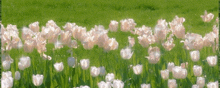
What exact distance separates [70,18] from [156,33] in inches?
356

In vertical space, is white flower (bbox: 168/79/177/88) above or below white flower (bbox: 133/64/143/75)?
below

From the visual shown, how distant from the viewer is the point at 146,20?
13.2 meters

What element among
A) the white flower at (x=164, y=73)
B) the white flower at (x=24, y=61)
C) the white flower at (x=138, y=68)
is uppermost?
the white flower at (x=24, y=61)

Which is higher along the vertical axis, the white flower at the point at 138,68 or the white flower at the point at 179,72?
the white flower at the point at 138,68

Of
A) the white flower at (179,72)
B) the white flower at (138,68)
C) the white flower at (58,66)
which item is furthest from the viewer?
the white flower at (58,66)

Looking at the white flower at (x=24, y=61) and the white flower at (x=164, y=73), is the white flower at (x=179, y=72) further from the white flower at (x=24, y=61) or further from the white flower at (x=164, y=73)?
the white flower at (x=24, y=61)

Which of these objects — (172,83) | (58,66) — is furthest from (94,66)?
(172,83)

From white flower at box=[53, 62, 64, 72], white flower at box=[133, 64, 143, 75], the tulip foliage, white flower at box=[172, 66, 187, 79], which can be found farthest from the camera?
white flower at box=[53, 62, 64, 72]

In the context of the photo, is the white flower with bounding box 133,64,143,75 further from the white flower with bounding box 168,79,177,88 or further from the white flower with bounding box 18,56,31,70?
the white flower with bounding box 18,56,31,70

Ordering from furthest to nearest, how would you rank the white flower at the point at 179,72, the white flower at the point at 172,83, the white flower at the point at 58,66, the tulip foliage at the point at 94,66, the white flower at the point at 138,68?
the white flower at the point at 58,66
the tulip foliage at the point at 94,66
the white flower at the point at 138,68
the white flower at the point at 179,72
the white flower at the point at 172,83

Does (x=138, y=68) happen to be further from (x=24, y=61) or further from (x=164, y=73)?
(x=24, y=61)

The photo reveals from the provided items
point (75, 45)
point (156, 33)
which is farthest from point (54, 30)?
point (156, 33)

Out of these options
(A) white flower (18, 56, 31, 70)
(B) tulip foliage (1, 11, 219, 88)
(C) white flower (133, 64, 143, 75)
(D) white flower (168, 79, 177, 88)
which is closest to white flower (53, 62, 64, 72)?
(B) tulip foliage (1, 11, 219, 88)

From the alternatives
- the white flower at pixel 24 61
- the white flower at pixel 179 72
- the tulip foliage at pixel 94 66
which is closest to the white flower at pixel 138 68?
the tulip foliage at pixel 94 66
